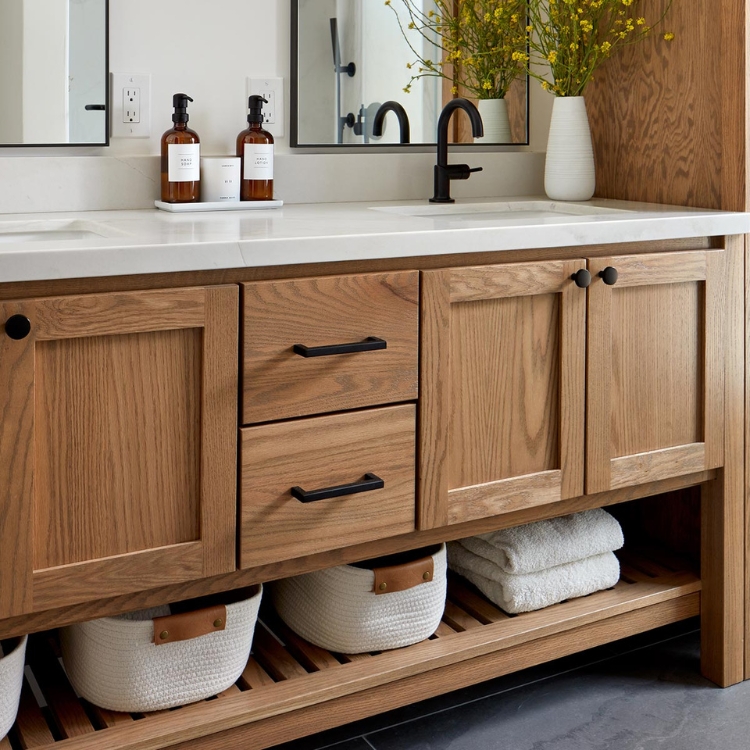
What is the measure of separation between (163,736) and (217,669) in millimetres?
128

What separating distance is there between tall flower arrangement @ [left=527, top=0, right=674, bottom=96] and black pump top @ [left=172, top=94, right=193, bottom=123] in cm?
69

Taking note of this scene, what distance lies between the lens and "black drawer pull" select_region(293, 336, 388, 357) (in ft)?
4.46

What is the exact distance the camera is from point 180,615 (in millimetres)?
1467

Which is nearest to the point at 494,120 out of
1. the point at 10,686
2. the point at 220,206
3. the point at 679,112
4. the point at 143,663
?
the point at 679,112

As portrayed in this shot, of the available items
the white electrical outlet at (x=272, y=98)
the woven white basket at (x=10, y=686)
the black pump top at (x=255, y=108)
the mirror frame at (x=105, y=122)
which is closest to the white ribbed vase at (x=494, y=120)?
the white electrical outlet at (x=272, y=98)

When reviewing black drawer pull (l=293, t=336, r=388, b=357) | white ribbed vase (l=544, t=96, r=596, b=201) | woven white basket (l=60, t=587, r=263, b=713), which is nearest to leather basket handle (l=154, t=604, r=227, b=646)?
woven white basket (l=60, t=587, r=263, b=713)

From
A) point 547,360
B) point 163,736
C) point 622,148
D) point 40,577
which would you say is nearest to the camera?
point 40,577

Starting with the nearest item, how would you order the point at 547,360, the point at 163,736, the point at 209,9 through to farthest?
the point at 163,736 < the point at 547,360 < the point at 209,9

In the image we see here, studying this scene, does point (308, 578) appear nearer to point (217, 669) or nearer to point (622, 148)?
point (217, 669)

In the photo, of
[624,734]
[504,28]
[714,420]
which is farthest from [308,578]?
[504,28]

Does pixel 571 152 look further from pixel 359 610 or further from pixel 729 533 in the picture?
pixel 359 610

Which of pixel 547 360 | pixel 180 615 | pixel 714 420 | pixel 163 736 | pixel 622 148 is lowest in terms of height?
pixel 163 736

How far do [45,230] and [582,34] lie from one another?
1.11m

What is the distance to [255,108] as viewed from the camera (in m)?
1.81
